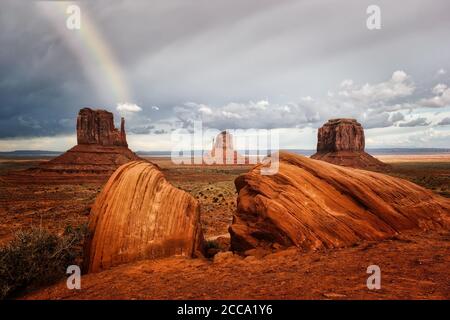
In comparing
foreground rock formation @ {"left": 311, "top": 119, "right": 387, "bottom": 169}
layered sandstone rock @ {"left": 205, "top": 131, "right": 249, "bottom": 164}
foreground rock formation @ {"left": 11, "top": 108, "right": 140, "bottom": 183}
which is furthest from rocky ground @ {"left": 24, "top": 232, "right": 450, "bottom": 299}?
layered sandstone rock @ {"left": 205, "top": 131, "right": 249, "bottom": 164}

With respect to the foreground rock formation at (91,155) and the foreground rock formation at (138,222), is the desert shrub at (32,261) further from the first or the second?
the foreground rock formation at (91,155)

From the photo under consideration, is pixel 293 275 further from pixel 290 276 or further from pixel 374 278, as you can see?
pixel 374 278

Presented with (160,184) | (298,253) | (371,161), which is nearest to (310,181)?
(298,253)

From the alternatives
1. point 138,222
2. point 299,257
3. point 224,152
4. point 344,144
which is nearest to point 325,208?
point 299,257

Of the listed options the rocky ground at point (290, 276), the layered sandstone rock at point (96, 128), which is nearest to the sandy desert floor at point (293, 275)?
the rocky ground at point (290, 276)

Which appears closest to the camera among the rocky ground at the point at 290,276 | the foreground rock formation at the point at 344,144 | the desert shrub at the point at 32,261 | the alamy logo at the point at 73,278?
the rocky ground at the point at 290,276
